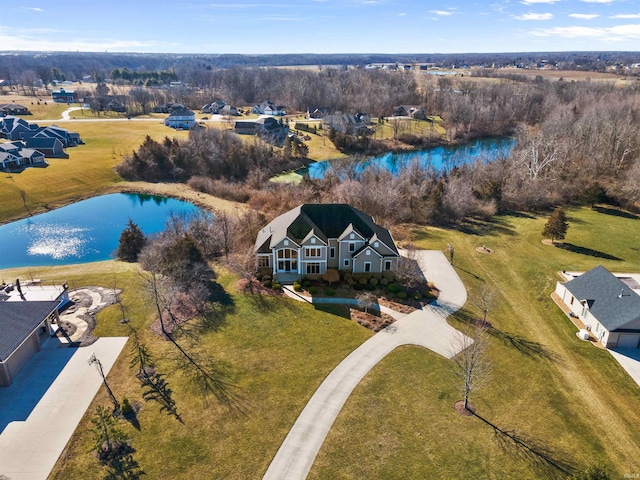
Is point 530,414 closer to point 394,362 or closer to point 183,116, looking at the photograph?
point 394,362

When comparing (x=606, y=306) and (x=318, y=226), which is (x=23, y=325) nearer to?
(x=318, y=226)

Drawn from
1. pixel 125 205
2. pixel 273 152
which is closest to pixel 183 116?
pixel 273 152

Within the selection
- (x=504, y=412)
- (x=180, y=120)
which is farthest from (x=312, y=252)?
(x=180, y=120)

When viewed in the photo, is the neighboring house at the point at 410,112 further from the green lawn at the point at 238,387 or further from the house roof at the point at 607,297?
the green lawn at the point at 238,387

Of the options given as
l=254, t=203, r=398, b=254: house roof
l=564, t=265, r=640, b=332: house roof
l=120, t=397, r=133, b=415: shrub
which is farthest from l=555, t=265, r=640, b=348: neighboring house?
l=120, t=397, r=133, b=415: shrub

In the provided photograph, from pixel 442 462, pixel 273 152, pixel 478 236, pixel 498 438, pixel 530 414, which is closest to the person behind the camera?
pixel 442 462

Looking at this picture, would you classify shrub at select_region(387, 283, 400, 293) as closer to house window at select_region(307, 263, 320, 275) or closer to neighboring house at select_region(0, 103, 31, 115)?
house window at select_region(307, 263, 320, 275)

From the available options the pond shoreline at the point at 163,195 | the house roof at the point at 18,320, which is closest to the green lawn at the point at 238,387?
the house roof at the point at 18,320
